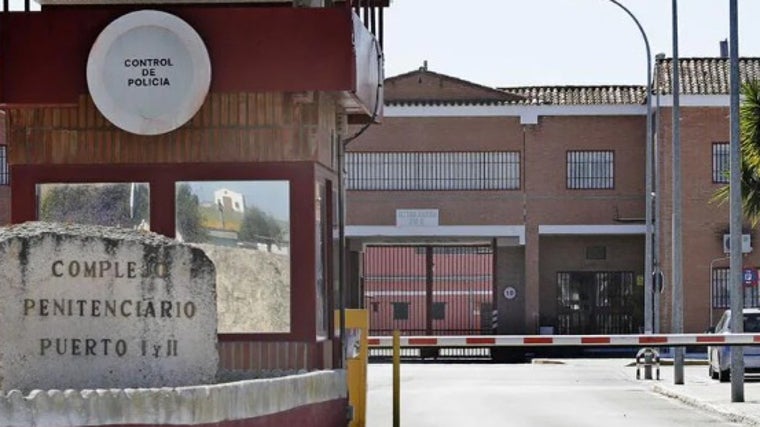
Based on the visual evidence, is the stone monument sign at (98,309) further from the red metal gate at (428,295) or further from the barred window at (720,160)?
the barred window at (720,160)

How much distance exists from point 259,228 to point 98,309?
19.6 ft

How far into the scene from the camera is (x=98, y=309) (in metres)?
13.3

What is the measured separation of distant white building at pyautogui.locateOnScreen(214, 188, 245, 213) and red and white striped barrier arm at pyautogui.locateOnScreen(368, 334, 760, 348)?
5.01 metres

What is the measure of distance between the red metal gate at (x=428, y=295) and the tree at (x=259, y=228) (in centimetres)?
4614

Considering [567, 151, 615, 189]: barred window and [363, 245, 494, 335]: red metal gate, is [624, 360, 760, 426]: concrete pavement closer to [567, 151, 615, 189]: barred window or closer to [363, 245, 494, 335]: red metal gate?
[363, 245, 494, 335]: red metal gate

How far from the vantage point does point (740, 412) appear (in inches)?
1081

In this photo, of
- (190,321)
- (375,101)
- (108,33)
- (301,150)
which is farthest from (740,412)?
(190,321)

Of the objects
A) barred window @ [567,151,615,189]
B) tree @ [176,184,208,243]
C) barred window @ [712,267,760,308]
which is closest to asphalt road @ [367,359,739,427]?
tree @ [176,184,208,243]

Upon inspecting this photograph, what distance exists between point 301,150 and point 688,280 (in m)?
47.1

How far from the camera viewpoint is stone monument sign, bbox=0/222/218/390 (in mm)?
13156

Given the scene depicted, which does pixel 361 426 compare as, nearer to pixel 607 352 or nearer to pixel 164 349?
pixel 164 349

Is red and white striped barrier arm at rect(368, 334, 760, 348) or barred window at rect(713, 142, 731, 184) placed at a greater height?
barred window at rect(713, 142, 731, 184)

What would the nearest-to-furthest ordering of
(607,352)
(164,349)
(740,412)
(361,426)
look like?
(164,349) → (361,426) → (740,412) → (607,352)

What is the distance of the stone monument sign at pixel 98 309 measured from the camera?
1316cm
